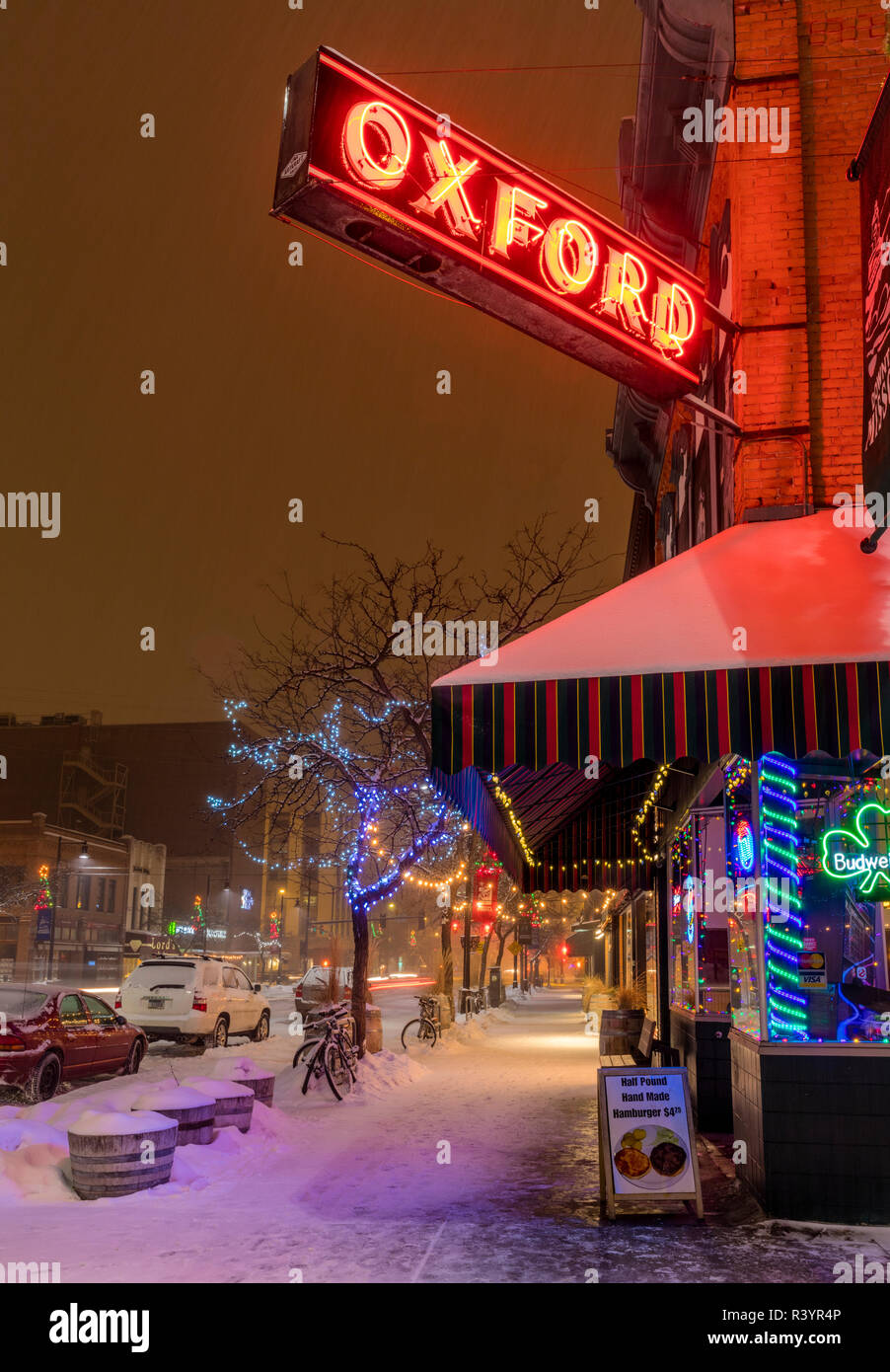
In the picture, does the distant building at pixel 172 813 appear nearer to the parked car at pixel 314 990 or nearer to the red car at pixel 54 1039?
the parked car at pixel 314 990

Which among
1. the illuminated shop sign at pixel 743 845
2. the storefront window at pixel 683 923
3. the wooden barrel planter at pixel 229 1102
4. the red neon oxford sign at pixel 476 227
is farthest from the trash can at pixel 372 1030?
the red neon oxford sign at pixel 476 227

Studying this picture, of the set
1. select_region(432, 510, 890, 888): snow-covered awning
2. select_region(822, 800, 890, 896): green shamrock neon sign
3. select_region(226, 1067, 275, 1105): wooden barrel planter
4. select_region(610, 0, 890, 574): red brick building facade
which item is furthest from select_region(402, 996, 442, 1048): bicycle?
select_region(432, 510, 890, 888): snow-covered awning

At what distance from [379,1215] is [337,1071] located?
7.17m

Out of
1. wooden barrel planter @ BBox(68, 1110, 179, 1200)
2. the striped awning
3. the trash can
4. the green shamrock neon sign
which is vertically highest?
the striped awning

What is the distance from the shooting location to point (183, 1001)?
20.8 metres

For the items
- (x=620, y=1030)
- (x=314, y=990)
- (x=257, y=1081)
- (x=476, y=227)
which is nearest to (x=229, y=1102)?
(x=257, y=1081)

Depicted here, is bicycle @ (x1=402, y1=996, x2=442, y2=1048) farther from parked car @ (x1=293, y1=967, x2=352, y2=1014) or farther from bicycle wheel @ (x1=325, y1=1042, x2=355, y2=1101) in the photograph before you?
bicycle wheel @ (x1=325, y1=1042, x2=355, y2=1101)

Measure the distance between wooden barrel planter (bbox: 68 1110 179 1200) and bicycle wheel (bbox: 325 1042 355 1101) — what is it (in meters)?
6.03

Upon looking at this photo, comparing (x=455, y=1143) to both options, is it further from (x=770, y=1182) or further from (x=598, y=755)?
(x=598, y=755)

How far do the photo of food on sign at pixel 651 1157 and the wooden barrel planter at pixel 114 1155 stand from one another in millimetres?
3459

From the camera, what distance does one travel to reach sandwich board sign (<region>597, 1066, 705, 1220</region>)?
7.71m

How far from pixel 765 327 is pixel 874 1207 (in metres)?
7.38

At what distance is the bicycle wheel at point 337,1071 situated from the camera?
46.6 ft

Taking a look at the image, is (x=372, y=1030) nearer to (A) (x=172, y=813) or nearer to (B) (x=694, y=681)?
(B) (x=694, y=681)
